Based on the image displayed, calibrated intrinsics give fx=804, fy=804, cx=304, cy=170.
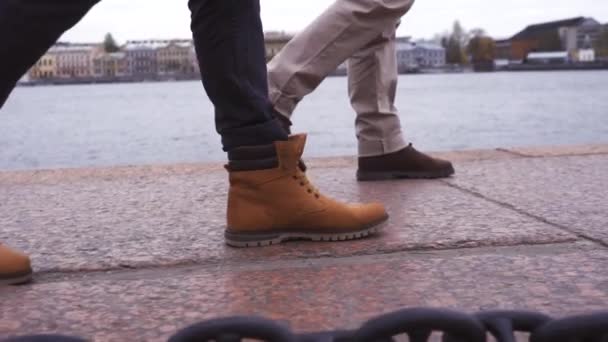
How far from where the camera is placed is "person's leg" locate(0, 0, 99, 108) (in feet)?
3.76

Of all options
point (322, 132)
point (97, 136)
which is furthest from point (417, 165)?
point (97, 136)

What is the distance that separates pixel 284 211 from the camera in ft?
5.13

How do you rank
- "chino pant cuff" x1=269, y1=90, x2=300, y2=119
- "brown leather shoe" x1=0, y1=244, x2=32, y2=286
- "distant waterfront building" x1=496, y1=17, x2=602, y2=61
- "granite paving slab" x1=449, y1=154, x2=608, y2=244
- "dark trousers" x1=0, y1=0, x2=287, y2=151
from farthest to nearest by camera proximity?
"distant waterfront building" x1=496, y1=17, x2=602, y2=61, "chino pant cuff" x1=269, y1=90, x2=300, y2=119, "granite paving slab" x1=449, y1=154, x2=608, y2=244, "dark trousers" x1=0, y1=0, x2=287, y2=151, "brown leather shoe" x1=0, y1=244, x2=32, y2=286

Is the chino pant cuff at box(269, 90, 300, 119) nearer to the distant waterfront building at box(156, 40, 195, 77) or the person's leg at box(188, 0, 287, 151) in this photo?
the person's leg at box(188, 0, 287, 151)

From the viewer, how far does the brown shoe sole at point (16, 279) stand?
1.29 metres

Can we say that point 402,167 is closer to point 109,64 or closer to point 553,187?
point 553,187

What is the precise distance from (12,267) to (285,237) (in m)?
0.52

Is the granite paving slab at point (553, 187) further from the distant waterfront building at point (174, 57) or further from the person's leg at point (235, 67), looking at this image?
the distant waterfront building at point (174, 57)

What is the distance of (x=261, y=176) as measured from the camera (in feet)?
5.08

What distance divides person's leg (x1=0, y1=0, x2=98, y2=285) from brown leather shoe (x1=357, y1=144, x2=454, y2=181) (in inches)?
58.7

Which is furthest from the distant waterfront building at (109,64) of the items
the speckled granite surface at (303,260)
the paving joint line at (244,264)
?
the paving joint line at (244,264)

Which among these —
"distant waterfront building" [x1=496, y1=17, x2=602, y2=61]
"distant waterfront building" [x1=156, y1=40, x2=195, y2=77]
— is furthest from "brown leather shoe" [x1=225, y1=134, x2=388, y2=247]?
"distant waterfront building" [x1=156, y1=40, x2=195, y2=77]

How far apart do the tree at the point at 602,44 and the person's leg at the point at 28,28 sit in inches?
2344

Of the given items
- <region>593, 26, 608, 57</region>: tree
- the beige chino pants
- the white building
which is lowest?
the white building
